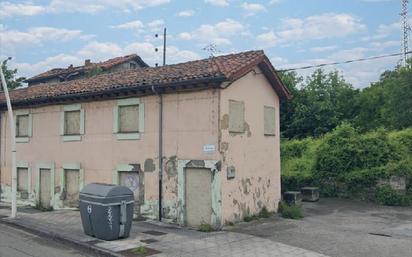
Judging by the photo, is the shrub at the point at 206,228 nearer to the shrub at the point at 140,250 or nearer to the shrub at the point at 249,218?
the shrub at the point at 249,218

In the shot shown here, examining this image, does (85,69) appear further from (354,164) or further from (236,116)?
(236,116)

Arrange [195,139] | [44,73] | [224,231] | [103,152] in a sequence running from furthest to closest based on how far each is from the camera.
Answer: [44,73] → [103,152] → [195,139] → [224,231]

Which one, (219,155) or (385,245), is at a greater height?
(219,155)

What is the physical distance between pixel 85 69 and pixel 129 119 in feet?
87.1

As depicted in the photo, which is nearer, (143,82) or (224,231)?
(224,231)

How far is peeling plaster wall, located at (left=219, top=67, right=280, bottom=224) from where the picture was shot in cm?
1317

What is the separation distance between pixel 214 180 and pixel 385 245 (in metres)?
4.82

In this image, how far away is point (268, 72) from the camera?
1517cm

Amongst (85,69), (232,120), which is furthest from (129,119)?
(85,69)

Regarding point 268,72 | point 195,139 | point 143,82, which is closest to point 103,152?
point 143,82

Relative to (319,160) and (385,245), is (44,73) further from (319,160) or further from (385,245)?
(385,245)

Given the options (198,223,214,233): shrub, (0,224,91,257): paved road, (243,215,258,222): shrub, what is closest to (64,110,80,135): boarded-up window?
(0,224,91,257): paved road

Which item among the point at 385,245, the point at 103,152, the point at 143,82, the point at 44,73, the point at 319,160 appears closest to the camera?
the point at 385,245

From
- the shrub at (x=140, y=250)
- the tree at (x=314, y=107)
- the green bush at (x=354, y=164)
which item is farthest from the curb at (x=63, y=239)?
the tree at (x=314, y=107)
